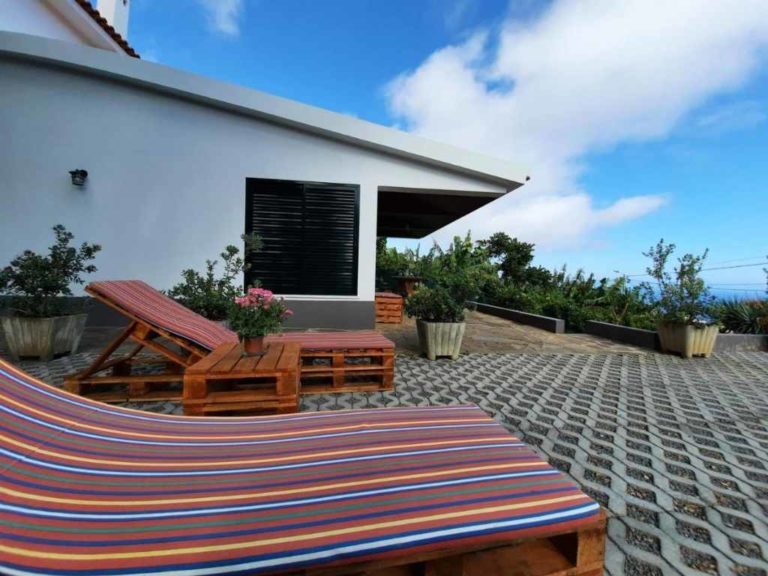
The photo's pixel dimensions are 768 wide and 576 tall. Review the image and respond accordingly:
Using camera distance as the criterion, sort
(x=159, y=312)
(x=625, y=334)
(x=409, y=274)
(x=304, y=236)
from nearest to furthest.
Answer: (x=159, y=312) < (x=304, y=236) < (x=625, y=334) < (x=409, y=274)

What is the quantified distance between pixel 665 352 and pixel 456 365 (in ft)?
13.4

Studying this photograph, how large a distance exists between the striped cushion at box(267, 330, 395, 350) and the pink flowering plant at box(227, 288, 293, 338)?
640mm

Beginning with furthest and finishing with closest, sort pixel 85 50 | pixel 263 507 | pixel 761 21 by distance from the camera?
pixel 85 50 < pixel 761 21 < pixel 263 507

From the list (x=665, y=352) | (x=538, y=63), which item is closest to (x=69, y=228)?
(x=538, y=63)

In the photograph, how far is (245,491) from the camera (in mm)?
1178

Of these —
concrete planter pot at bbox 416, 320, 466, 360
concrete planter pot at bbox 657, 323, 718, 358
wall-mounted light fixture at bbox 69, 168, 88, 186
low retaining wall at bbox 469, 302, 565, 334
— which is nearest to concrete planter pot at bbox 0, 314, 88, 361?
wall-mounted light fixture at bbox 69, 168, 88, 186

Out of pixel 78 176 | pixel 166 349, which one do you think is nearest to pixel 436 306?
pixel 166 349

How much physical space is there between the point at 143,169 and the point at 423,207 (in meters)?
5.93

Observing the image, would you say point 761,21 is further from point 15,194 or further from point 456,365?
point 15,194

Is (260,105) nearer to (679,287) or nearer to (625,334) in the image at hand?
(679,287)

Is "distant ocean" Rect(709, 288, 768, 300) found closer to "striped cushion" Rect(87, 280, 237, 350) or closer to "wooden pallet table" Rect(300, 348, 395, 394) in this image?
"wooden pallet table" Rect(300, 348, 395, 394)

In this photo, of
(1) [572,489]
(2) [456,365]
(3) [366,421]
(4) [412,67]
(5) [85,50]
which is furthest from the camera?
(4) [412,67]

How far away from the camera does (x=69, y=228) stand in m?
6.17

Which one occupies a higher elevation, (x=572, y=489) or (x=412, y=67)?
(x=412, y=67)
